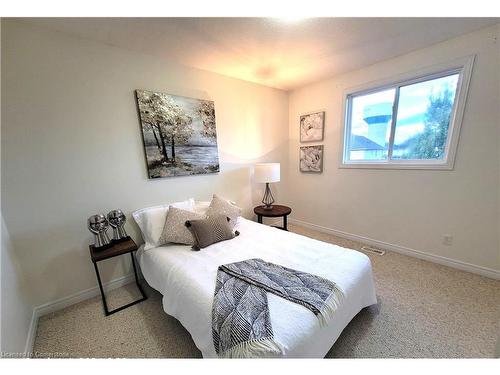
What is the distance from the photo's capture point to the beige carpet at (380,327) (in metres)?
1.31

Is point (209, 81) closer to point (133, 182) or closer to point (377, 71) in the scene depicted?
point (133, 182)

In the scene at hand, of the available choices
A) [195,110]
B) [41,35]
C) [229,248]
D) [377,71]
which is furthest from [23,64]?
[377,71]

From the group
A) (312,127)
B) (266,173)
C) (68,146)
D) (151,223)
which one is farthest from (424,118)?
(68,146)

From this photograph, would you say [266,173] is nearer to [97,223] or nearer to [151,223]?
[151,223]

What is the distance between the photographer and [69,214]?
176 centimetres

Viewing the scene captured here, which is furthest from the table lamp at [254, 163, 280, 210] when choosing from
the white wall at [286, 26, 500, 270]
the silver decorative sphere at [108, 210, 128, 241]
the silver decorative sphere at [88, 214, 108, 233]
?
the silver decorative sphere at [88, 214, 108, 233]

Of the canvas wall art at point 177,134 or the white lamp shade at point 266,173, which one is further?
the white lamp shade at point 266,173

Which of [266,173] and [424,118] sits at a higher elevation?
[424,118]

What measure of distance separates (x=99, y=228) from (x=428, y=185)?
11.3ft

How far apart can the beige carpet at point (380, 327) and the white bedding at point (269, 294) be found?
201 millimetres

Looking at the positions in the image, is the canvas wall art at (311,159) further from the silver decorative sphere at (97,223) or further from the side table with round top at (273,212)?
the silver decorative sphere at (97,223)

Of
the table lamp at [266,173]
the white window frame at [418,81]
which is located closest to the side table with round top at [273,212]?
the table lamp at [266,173]

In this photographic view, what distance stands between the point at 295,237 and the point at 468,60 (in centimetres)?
238

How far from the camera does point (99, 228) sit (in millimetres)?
1723
